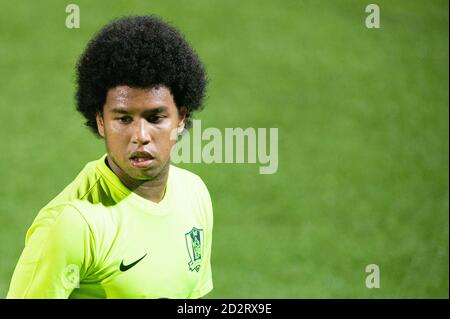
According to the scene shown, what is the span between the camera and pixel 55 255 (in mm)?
3842

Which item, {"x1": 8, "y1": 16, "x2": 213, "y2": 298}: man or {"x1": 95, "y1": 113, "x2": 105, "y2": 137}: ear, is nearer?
{"x1": 8, "y1": 16, "x2": 213, "y2": 298}: man

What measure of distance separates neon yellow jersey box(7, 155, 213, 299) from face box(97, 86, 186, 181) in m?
0.10

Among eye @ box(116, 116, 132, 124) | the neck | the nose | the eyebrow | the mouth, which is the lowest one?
the neck

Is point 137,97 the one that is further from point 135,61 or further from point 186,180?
point 186,180

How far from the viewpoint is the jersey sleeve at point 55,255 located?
12.6 ft

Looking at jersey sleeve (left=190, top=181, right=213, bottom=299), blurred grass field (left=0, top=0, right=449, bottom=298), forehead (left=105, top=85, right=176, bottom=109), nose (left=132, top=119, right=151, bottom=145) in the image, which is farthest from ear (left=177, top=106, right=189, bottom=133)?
blurred grass field (left=0, top=0, right=449, bottom=298)

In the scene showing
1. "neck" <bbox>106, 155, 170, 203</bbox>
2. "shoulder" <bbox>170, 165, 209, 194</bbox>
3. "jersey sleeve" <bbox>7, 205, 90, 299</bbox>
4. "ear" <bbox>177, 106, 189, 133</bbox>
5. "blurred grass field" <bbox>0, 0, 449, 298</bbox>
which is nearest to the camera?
"jersey sleeve" <bbox>7, 205, 90, 299</bbox>

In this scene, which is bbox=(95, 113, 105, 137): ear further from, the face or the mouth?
the mouth

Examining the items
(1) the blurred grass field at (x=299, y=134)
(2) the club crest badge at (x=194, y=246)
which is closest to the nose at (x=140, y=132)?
(2) the club crest badge at (x=194, y=246)

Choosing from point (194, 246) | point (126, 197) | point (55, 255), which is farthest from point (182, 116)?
point (55, 255)

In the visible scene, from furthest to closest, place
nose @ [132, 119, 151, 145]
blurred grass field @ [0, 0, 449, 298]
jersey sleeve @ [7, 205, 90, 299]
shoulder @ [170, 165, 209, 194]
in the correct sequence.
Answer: blurred grass field @ [0, 0, 449, 298], shoulder @ [170, 165, 209, 194], nose @ [132, 119, 151, 145], jersey sleeve @ [7, 205, 90, 299]

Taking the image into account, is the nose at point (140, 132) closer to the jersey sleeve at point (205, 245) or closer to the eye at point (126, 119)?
the eye at point (126, 119)

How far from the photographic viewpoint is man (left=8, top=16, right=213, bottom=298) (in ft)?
12.8
